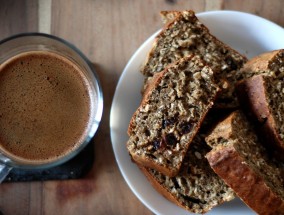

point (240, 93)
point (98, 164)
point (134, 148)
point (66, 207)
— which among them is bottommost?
point (66, 207)

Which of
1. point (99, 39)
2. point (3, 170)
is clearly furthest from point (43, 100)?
point (99, 39)

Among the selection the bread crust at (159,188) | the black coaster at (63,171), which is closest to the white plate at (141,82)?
the bread crust at (159,188)

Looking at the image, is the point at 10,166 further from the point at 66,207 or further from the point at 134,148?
the point at 134,148

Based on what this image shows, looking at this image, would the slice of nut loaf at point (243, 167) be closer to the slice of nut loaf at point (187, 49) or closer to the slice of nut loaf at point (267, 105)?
the slice of nut loaf at point (267, 105)

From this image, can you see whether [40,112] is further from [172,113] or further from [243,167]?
[243,167]

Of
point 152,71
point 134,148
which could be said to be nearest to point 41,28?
point 152,71

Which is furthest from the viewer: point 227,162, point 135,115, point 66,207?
point 66,207

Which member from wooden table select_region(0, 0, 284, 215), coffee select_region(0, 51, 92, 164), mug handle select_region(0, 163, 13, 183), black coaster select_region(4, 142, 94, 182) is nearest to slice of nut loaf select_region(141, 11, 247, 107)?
wooden table select_region(0, 0, 284, 215)
